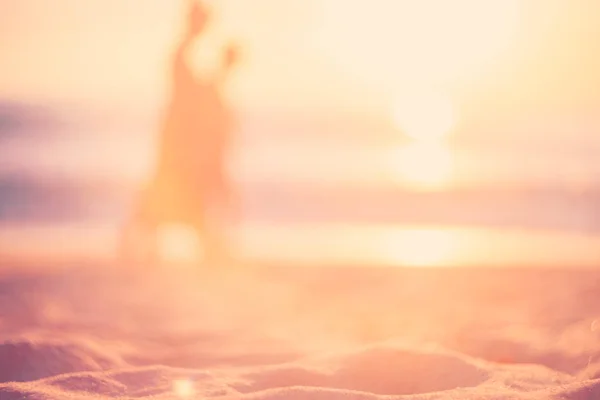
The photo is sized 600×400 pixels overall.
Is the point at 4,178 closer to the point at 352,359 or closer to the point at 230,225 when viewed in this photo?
the point at 230,225

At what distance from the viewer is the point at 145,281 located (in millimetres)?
6684

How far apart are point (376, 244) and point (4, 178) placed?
6.85m

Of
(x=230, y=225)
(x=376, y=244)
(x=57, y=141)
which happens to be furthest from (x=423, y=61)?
(x=57, y=141)

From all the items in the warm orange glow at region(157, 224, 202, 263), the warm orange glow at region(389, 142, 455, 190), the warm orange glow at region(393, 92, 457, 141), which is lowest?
the warm orange glow at region(157, 224, 202, 263)

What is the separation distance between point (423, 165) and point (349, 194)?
4.63 meters

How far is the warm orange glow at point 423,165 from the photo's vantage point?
1492 centimetres

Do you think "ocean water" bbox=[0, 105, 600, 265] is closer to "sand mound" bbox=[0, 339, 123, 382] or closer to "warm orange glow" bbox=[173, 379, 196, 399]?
"sand mound" bbox=[0, 339, 123, 382]

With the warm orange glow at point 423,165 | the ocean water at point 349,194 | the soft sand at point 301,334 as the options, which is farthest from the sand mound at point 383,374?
the warm orange glow at point 423,165

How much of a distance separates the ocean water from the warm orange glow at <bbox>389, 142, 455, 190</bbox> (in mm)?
56

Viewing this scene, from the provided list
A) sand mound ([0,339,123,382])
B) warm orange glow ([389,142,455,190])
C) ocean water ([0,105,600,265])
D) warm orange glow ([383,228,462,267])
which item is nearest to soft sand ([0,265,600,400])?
sand mound ([0,339,123,382])

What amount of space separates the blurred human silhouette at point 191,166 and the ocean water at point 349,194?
0.39 meters

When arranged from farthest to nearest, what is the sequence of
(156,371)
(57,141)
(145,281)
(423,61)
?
(57,141) → (423,61) → (145,281) → (156,371)

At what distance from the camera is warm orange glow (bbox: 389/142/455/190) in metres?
14.9

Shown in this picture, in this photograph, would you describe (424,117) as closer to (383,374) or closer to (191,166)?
(191,166)
